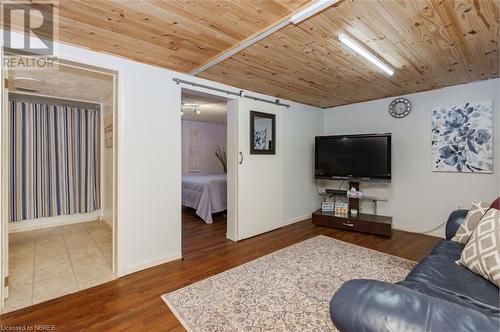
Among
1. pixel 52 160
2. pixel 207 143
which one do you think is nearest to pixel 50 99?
pixel 52 160

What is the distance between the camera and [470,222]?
1.94 metres

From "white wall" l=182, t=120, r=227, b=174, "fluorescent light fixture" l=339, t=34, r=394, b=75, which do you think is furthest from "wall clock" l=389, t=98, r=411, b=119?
"white wall" l=182, t=120, r=227, b=174

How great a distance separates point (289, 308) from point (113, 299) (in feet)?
4.88

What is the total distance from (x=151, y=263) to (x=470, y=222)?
3.04 metres

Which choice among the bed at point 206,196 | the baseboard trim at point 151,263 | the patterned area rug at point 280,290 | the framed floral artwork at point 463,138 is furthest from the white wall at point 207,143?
the framed floral artwork at point 463,138

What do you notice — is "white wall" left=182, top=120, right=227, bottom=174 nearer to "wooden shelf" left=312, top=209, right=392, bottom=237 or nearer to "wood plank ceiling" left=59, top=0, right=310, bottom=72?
"wooden shelf" left=312, top=209, right=392, bottom=237

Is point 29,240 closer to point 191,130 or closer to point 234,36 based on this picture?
point 234,36

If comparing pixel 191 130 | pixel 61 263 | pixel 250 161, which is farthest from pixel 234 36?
pixel 191 130

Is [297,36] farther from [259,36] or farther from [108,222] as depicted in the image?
[108,222]

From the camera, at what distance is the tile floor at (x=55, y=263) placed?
2104 millimetres

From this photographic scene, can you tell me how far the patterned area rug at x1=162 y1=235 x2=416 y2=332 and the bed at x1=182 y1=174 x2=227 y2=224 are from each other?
192cm

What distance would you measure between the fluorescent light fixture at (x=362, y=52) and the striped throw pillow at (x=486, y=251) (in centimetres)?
160

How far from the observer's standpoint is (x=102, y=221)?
14.5 feet

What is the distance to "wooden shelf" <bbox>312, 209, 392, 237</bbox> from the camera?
3.56 meters
